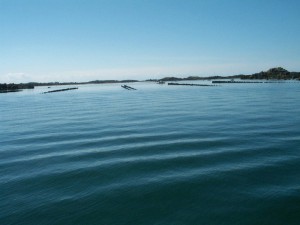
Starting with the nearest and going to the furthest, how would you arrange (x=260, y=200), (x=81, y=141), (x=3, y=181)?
1. (x=260, y=200)
2. (x=3, y=181)
3. (x=81, y=141)

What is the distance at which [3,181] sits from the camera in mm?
16547

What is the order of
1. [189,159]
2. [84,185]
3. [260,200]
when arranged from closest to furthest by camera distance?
[260,200], [84,185], [189,159]

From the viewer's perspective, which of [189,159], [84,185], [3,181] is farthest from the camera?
[189,159]

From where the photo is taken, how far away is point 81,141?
2577cm

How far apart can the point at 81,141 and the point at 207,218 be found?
53.8 ft

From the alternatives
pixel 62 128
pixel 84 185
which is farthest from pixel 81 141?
pixel 84 185

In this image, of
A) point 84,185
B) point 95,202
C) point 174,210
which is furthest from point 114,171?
point 174,210

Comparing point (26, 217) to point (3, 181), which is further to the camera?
point (3, 181)

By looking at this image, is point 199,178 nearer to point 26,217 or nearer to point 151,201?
point 151,201

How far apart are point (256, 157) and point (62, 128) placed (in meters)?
22.0

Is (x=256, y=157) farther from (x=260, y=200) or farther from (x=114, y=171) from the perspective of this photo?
(x=114, y=171)

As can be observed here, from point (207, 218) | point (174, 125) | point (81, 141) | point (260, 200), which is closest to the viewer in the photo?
point (207, 218)

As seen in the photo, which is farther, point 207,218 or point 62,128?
point 62,128

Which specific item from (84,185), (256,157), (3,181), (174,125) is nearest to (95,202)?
(84,185)
